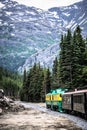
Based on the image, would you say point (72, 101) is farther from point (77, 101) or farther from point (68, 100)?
point (77, 101)

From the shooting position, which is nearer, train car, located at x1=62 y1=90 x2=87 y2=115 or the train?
train car, located at x1=62 y1=90 x2=87 y2=115

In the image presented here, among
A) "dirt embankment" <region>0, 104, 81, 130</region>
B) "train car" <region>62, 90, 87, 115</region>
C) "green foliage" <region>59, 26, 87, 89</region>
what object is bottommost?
"dirt embankment" <region>0, 104, 81, 130</region>

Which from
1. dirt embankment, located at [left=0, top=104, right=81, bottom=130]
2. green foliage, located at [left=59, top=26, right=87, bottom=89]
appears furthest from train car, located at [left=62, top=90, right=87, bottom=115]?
green foliage, located at [left=59, top=26, right=87, bottom=89]

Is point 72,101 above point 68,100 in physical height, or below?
below

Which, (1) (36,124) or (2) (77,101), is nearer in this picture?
(1) (36,124)

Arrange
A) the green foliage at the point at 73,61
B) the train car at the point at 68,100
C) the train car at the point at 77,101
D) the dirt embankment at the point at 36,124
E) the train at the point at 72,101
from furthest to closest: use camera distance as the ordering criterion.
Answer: the green foliage at the point at 73,61 < the train car at the point at 68,100 < the train at the point at 72,101 < the train car at the point at 77,101 < the dirt embankment at the point at 36,124

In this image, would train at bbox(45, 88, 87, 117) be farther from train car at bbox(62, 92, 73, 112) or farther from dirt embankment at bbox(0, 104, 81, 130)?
dirt embankment at bbox(0, 104, 81, 130)

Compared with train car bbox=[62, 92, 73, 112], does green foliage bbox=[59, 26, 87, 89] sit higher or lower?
higher

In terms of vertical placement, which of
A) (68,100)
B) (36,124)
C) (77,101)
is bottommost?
(36,124)

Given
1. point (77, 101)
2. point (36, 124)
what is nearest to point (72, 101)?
point (77, 101)

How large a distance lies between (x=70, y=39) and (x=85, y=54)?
6.56 metres

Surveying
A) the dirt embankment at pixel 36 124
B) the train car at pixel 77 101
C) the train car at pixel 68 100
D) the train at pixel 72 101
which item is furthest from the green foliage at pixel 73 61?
the dirt embankment at pixel 36 124

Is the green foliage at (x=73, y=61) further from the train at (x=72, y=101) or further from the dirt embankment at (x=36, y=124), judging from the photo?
the dirt embankment at (x=36, y=124)

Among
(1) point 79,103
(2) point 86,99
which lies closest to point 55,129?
(2) point 86,99
